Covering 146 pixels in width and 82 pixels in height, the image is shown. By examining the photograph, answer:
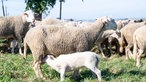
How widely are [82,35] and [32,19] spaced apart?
4643 millimetres

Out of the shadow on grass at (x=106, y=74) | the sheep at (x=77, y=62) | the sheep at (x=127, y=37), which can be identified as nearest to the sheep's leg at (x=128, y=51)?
the sheep at (x=127, y=37)

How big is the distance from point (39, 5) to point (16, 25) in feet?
44.8

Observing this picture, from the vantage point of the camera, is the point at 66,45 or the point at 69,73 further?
the point at 69,73

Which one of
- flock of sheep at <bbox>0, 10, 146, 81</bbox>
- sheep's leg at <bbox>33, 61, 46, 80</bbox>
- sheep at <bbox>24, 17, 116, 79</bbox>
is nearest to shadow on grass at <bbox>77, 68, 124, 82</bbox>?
flock of sheep at <bbox>0, 10, 146, 81</bbox>

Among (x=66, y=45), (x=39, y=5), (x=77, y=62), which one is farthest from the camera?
(x=39, y=5)

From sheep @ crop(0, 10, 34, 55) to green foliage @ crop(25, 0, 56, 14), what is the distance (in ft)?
42.1

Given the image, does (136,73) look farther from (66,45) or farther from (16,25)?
(16,25)

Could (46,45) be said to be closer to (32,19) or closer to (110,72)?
(110,72)

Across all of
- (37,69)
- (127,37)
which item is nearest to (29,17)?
(127,37)

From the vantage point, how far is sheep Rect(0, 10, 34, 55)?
511 inches

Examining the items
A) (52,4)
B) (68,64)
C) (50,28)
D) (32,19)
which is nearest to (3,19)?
(32,19)

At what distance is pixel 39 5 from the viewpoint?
26.7 meters

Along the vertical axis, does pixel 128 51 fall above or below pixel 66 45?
below

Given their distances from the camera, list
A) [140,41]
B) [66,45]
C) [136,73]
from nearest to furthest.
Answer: [66,45]
[136,73]
[140,41]
